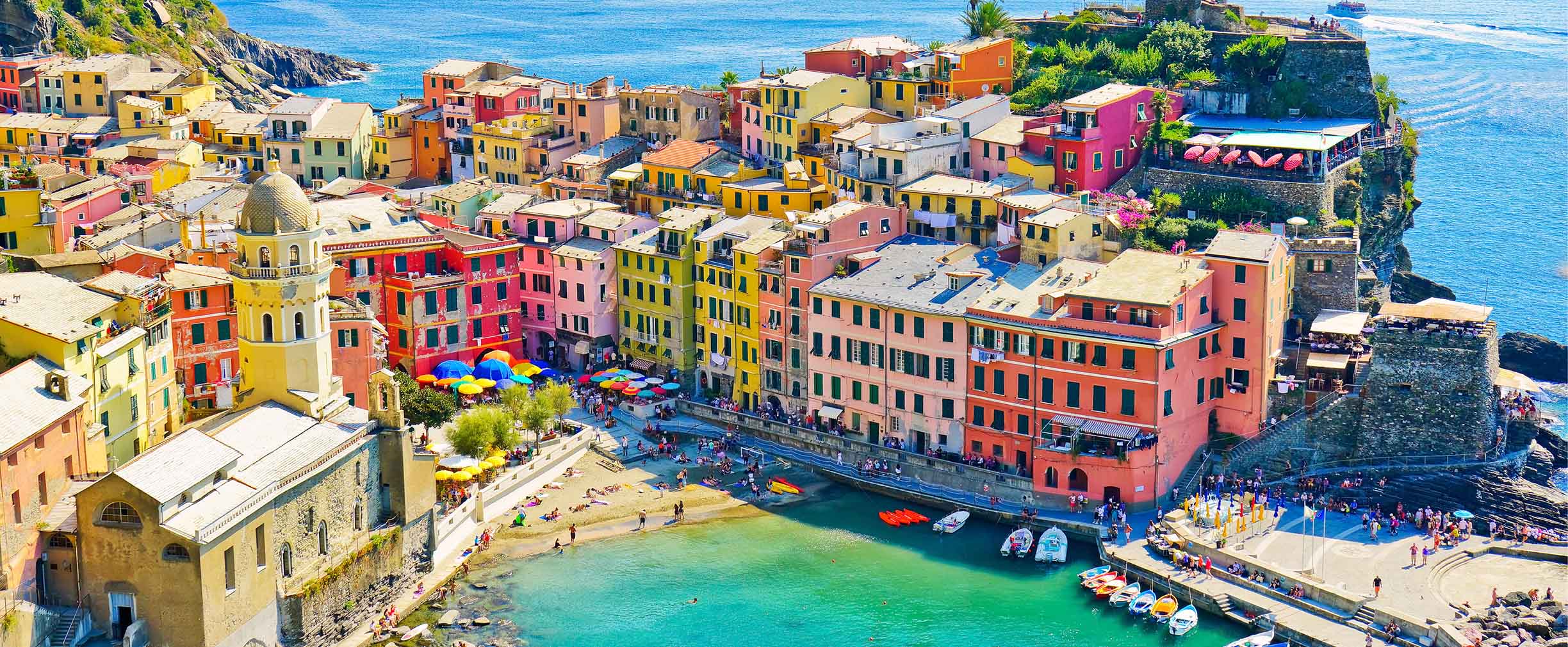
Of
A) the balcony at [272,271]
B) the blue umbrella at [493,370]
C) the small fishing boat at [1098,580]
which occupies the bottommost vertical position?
the small fishing boat at [1098,580]

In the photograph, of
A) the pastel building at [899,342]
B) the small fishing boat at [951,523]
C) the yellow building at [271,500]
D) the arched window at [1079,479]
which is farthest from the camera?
the pastel building at [899,342]

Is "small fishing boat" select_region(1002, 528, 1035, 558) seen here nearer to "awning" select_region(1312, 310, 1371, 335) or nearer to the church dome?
"awning" select_region(1312, 310, 1371, 335)

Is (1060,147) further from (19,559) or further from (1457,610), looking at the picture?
(19,559)

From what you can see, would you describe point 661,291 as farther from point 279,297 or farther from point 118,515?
point 118,515

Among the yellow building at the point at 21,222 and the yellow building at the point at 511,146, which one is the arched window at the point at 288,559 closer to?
the yellow building at the point at 21,222

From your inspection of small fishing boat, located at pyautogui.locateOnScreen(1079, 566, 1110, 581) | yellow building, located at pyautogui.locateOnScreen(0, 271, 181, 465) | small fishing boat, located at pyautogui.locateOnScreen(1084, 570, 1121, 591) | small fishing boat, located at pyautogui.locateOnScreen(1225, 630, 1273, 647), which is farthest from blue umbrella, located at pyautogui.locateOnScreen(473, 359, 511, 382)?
small fishing boat, located at pyautogui.locateOnScreen(1225, 630, 1273, 647)

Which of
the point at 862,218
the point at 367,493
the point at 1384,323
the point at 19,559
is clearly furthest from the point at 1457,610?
the point at 19,559

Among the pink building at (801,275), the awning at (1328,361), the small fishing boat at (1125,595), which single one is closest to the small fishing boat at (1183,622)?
the small fishing boat at (1125,595)
